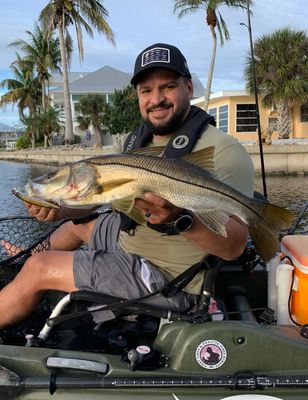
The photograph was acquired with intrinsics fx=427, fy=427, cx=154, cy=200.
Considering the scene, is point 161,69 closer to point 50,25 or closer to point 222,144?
point 222,144

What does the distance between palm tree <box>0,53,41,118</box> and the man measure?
49266 millimetres

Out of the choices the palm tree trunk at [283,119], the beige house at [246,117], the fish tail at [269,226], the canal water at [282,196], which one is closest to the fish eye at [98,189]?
the fish tail at [269,226]

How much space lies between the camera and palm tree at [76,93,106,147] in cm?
4597

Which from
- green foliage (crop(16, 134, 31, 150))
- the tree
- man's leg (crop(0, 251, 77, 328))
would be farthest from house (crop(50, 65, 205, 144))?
man's leg (crop(0, 251, 77, 328))

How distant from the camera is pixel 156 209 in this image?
204cm

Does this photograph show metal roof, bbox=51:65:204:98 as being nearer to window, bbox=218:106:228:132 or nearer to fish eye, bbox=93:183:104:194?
window, bbox=218:106:228:132

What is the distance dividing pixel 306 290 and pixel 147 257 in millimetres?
968

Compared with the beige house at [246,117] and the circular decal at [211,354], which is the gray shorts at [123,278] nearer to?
the circular decal at [211,354]

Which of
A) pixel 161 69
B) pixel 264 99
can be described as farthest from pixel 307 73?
pixel 161 69

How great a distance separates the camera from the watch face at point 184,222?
2090mm

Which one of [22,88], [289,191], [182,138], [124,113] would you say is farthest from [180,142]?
[22,88]

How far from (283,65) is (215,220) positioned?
82.7 ft

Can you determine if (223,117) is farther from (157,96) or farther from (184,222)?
(184,222)

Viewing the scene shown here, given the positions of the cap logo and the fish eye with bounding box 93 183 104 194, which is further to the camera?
the cap logo
